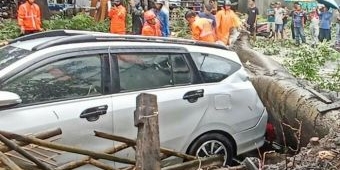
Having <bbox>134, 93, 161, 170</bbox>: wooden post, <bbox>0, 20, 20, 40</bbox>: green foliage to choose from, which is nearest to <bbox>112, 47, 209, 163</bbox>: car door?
<bbox>134, 93, 161, 170</bbox>: wooden post

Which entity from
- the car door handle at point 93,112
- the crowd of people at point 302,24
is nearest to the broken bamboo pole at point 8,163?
the car door handle at point 93,112

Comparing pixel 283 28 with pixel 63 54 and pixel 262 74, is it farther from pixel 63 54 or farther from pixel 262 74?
pixel 63 54

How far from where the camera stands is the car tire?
5.93 metres

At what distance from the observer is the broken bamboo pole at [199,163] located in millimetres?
4965

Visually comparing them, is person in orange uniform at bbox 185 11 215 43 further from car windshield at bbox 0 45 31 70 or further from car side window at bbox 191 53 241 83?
car windshield at bbox 0 45 31 70

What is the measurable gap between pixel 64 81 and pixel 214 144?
180 cm

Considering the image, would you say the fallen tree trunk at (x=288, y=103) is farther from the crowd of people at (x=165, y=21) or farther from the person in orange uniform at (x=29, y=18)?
the person in orange uniform at (x=29, y=18)

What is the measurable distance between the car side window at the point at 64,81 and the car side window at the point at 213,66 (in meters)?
1.14

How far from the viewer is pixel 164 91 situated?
568cm

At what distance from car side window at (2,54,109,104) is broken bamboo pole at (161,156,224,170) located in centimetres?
100

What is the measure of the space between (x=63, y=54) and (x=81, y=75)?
10.4 inches

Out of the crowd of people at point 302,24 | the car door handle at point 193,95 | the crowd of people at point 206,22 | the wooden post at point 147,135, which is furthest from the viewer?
the crowd of people at point 302,24

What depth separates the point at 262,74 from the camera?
8.22 metres

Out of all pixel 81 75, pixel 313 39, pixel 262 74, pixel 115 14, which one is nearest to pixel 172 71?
pixel 81 75
